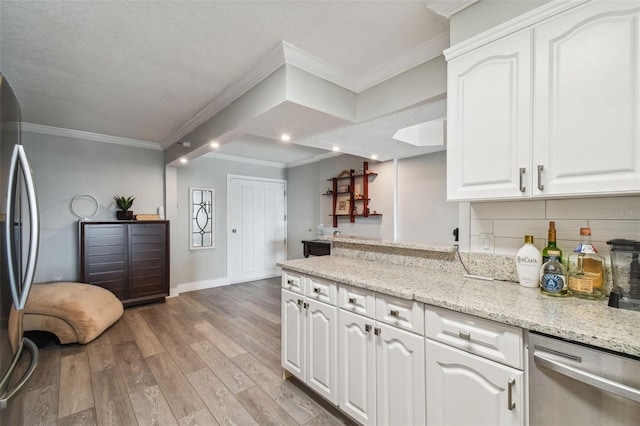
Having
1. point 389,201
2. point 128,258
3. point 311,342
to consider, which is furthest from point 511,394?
point 128,258

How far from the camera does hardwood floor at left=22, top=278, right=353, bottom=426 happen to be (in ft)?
6.07

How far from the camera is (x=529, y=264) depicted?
142 cm

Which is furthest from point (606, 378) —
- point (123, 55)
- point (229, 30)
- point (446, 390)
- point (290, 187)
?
point (290, 187)

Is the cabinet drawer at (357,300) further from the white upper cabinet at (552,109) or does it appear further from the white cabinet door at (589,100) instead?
the white cabinet door at (589,100)

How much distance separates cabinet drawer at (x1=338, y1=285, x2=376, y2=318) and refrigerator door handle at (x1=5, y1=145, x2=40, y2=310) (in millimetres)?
1528

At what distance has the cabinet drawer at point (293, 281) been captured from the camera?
2.03m

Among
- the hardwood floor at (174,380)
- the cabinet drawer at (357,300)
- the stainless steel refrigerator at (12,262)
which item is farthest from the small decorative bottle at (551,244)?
the stainless steel refrigerator at (12,262)

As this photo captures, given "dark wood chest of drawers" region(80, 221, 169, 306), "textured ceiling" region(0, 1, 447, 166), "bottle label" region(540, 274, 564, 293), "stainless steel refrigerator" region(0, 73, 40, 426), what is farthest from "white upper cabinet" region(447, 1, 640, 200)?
"dark wood chest of drawers" region(80, 221, 169, 306)

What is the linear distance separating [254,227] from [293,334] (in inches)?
153

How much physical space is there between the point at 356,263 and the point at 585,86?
1612 millimetres

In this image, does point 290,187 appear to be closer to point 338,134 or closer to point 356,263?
point 338,134

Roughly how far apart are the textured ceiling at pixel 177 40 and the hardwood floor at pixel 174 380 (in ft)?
8.10

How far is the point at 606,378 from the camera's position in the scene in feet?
2.87

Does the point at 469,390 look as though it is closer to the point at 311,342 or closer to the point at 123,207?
the point at 311,342
